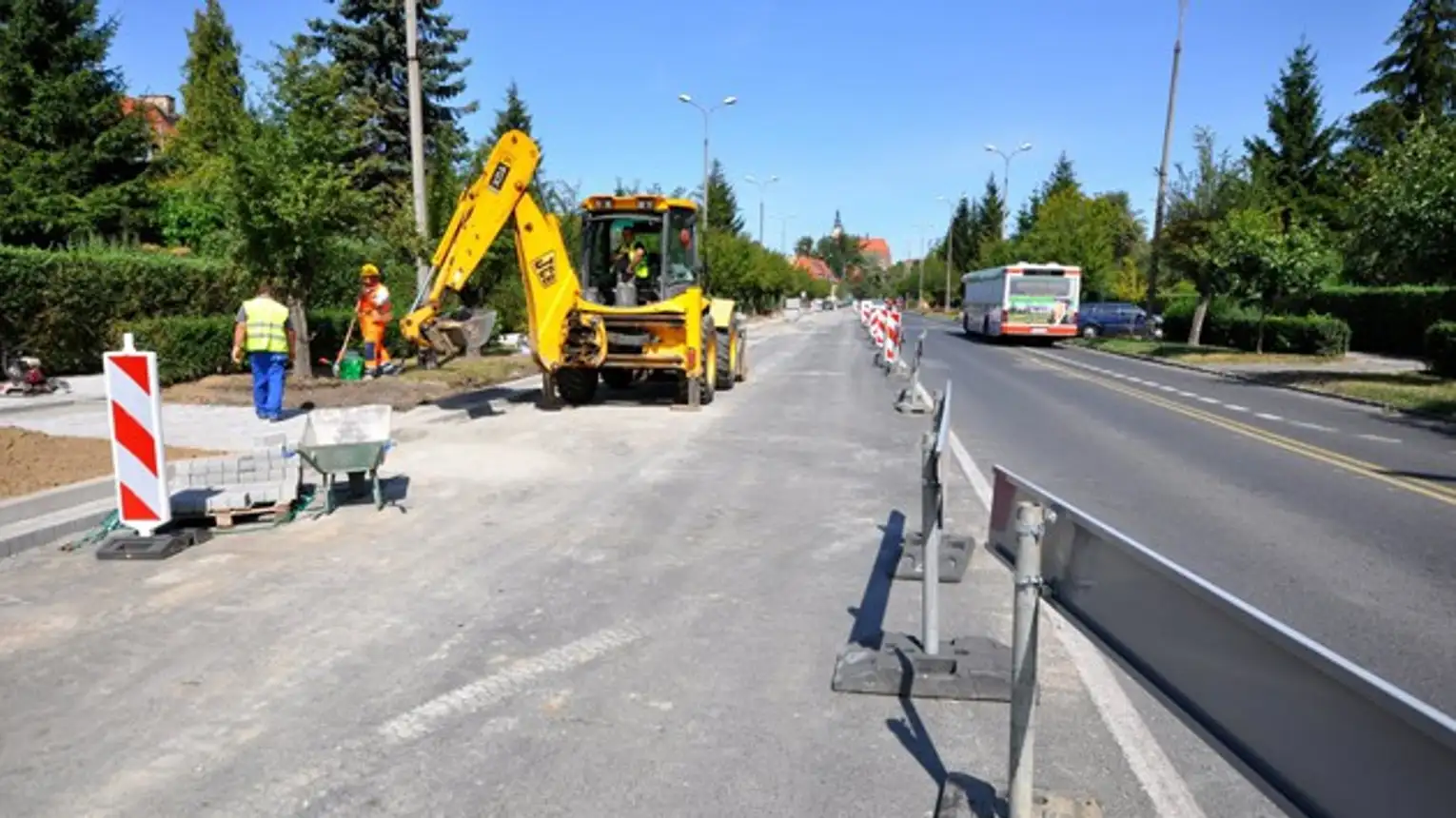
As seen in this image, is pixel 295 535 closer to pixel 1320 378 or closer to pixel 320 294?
pixel 320 294

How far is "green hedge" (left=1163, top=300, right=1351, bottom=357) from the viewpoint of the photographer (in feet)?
91.0

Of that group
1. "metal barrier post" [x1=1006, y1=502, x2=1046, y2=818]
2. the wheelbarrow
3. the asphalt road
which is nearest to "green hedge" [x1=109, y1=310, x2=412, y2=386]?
the wheelbarrow

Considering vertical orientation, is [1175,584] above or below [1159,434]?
above

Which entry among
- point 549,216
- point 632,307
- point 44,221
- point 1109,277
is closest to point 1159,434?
point 632,307

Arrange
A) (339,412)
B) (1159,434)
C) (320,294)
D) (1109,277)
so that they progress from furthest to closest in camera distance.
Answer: (1109,277) < (320,294) < (1159,434) < (339,412)

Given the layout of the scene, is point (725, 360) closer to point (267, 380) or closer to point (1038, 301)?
point (267, 380)

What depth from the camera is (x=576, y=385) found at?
50.3ft

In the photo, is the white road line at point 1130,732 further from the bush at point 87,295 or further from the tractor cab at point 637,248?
the bush at point 87,295

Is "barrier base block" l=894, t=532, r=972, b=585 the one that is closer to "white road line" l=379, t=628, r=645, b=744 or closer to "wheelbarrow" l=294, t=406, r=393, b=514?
"white road line" l=379, t=628, r=645, b=744

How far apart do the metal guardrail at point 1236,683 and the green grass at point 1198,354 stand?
27162 mm

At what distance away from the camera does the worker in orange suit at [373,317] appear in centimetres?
1688

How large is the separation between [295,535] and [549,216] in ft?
24.9

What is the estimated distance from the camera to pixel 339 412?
25.9ft

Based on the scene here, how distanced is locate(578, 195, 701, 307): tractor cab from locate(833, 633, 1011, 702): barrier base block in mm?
10902
